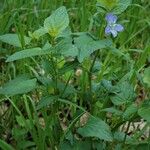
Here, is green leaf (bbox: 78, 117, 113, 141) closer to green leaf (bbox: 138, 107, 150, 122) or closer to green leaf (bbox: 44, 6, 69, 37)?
green leaf (bbox: 138, 107, 150, 122)

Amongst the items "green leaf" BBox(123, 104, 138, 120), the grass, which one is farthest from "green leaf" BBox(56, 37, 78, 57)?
"green leaf" BBox(123, 104, 138, 120)

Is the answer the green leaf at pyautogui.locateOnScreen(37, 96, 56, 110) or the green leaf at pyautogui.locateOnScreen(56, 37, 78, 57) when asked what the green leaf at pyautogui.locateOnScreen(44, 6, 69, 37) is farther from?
the green leaf at pyautogui.locateOnScreen(37, 96, 56, 110)

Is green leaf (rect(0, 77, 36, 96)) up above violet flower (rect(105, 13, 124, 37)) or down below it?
below

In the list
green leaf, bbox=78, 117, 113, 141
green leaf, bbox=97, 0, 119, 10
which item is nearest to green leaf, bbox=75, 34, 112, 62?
green leaf, bbox=97, 0, 119, 10

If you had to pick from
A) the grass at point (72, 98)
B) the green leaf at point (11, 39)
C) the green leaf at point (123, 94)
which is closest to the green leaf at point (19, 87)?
the grass at point (72, 98)

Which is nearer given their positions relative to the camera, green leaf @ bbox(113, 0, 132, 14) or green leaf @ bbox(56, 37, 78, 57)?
green leaf @ bbox(56, 37, 78, 57)

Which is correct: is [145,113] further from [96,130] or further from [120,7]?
[120,7]

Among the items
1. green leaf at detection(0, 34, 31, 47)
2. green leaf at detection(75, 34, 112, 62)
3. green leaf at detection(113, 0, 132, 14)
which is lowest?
green leaf at detection(0, 34, 31, 47)
